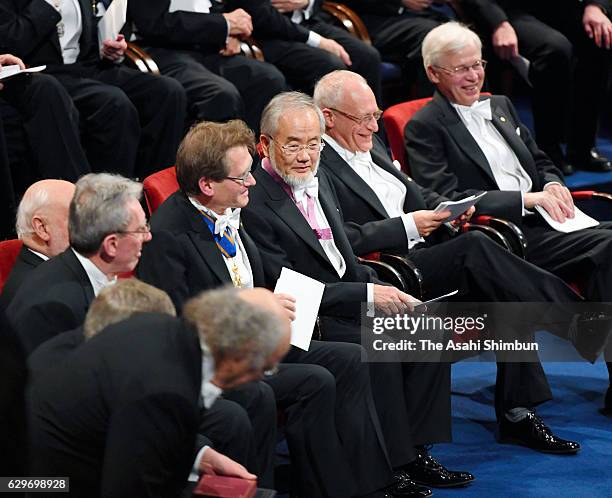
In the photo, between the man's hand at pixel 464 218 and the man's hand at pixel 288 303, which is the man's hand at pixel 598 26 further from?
the man's hand at pixel 288 303

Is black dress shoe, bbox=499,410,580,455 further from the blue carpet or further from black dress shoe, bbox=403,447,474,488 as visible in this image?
black dress shoe, bbox=403,447,474,488

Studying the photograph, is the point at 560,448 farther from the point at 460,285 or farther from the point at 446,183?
the point at 446,183

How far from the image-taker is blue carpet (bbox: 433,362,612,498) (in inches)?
169

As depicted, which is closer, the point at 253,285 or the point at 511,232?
the point at 253,285

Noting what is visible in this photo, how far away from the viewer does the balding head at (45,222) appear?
3729mm

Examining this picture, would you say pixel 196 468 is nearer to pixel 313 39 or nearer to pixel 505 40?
pixel 313 39

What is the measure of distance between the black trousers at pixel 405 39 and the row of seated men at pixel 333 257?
1.12 metres

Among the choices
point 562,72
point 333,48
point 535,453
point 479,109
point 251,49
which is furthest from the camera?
point 562,72

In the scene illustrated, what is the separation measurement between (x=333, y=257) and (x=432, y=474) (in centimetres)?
85

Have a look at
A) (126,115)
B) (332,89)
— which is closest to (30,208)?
(126,115)

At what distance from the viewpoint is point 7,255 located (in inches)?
152

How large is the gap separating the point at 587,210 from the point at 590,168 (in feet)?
1.69

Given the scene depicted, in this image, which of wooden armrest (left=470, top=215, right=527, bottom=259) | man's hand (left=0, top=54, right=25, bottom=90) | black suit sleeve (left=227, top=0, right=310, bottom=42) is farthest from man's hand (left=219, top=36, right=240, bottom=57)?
wooden armrest (left=470, top=215, right=527, bottom=259)

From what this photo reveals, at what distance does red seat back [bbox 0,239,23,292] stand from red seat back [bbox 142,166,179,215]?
59cm
